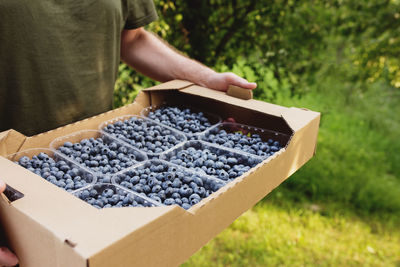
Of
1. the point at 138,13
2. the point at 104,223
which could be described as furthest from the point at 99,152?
the point at 138,13

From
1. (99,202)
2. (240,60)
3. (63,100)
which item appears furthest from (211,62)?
(99,202)

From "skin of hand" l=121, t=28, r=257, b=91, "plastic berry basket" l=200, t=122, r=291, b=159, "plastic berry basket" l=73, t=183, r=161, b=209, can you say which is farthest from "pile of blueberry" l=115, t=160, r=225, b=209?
"skin of hand" l=121, t=28, r=257, b=91

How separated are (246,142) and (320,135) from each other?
9.49 ft

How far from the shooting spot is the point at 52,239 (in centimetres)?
82

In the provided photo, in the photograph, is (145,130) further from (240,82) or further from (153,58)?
(153,58)

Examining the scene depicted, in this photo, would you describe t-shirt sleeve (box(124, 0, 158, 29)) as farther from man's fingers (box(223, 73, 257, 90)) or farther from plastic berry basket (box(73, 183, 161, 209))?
plastic berry basket (box(73, 183, 161, 209))

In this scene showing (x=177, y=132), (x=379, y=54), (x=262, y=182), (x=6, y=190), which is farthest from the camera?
(x=379, y=54)

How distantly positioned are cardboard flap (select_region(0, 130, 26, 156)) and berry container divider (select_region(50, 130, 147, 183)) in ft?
0.36

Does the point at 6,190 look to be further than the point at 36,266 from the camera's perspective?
Yes

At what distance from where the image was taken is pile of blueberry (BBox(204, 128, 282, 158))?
1.50 meters

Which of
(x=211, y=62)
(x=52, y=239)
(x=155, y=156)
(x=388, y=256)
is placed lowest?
(x=388, y=256)

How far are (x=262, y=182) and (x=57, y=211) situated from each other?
0.68 metres

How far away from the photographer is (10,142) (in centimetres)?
133

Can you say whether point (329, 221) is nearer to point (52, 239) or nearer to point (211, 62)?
point (211, 62)
